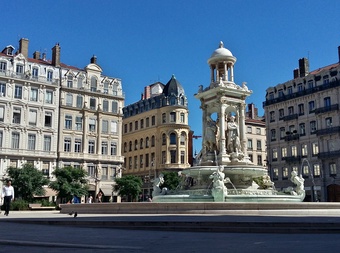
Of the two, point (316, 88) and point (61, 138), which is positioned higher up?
point (316, 88)

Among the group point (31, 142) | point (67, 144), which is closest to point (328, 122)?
point (67, 144)

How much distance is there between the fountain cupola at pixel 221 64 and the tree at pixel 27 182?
28128 millimetres

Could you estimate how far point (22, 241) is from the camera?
334 inches

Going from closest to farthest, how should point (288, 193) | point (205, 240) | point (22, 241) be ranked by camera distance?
point (22, 241), point (205, 240), point (288, 193)

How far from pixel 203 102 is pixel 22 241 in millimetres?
19934

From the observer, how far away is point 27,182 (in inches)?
1864

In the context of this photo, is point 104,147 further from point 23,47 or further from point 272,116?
point 272,116

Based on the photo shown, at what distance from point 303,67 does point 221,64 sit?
4131cm

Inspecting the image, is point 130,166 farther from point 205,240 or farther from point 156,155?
point 205,240

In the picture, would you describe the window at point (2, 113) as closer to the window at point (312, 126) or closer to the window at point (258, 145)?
the window at point (312, 126)

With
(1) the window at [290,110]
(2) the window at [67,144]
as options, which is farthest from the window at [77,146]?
(1) the window at [290,110]

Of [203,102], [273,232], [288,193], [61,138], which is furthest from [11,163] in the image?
[273,232]

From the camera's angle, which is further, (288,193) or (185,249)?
(288,193)

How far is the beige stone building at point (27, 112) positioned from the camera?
5491cm
